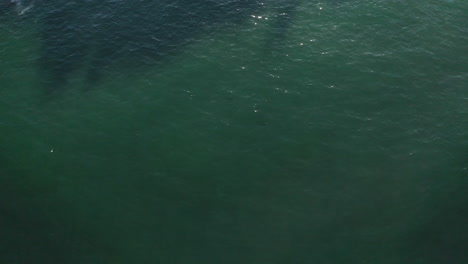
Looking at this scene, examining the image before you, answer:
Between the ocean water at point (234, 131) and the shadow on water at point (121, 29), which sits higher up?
the shadow on water at point (121, 29)

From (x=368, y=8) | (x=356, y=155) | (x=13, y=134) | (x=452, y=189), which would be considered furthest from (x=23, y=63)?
(x=452, y=189)

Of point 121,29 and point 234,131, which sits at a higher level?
point 121,29

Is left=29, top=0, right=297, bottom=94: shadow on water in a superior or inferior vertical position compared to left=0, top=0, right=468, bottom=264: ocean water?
superior

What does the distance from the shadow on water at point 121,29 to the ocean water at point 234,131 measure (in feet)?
1.37

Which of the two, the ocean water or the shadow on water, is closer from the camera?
the ocean water

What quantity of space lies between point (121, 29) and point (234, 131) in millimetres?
40916

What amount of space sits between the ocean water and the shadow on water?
1.37 feet

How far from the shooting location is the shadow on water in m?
105

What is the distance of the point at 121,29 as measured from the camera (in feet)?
371

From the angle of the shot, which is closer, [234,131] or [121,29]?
[234,131]

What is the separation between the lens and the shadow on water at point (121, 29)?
104812 mm

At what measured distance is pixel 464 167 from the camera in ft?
282

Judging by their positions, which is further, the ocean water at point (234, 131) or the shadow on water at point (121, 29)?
the shadow on water at point (121, 29)

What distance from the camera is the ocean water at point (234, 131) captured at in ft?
252
